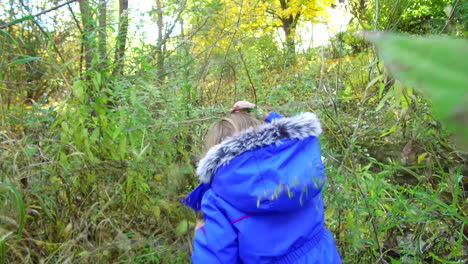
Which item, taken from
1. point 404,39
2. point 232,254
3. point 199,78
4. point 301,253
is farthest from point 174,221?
point 404,39

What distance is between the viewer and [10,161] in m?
1.92

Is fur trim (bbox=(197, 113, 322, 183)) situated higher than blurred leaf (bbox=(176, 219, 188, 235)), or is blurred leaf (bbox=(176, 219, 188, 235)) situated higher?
fur trim (bbox=(197, 113, 322, 183))

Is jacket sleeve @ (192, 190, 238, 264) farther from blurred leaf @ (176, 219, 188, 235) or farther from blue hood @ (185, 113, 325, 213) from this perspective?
blurred leaf @ (176, 219, 188, 235)

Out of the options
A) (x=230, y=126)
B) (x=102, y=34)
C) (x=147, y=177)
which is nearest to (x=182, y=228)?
(x=147, y=177)

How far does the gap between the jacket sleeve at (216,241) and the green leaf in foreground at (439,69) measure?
1606 mm

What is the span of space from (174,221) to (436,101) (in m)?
2.18

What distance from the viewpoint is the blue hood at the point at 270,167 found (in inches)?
64.2

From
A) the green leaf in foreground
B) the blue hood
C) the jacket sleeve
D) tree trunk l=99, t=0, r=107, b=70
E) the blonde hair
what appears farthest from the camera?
tree trunk l=99, t=0, r=107, b=70

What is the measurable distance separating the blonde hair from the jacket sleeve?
0.41 meters

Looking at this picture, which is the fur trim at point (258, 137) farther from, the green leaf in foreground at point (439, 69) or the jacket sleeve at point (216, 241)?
the green leaf in foreground at point (439, 69)

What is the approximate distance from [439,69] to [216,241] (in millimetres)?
1640

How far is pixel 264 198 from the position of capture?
1.65 m

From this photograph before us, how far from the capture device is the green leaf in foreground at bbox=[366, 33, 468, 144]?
0.21m

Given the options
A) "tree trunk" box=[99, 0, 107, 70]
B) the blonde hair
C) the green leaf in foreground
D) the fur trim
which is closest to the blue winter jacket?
the fur trim
